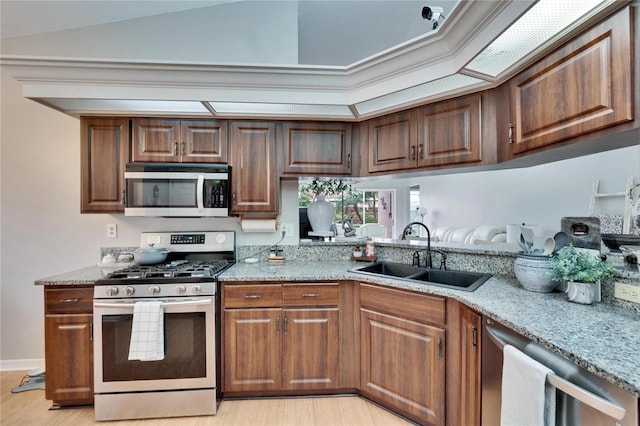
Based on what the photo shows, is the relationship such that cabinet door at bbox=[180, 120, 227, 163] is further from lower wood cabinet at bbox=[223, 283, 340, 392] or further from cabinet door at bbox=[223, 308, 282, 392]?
cabinet door at bbox=[223, 308, 282, 392]

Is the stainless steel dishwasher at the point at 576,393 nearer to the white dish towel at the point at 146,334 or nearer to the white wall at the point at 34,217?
the white dish towel at the point at 146,334

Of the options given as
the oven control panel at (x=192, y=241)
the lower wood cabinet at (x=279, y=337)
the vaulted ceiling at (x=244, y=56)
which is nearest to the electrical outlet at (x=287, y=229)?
the oven control panel at (x=192, y=241)

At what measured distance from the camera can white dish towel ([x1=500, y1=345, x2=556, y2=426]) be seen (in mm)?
925

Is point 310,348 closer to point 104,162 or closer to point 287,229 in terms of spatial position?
point 287,229

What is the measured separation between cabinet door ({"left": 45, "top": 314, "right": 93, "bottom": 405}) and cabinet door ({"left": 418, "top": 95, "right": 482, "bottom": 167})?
2604 mm

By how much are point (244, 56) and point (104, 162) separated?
61.0 inches

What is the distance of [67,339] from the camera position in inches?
76.0

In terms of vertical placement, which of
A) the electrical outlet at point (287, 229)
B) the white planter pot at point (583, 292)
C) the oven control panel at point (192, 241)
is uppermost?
the electrical outlet at point (287, 229)

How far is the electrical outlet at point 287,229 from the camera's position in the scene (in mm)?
2699

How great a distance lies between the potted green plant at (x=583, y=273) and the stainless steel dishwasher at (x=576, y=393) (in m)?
0.42

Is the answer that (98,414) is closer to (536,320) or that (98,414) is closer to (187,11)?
(536,320)

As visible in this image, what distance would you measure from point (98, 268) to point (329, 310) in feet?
6.27

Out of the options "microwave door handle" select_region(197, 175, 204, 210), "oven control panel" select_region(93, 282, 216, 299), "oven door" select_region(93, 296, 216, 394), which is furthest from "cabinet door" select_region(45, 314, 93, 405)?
"microwave door handle" select_region(197, 175, 204, 210)

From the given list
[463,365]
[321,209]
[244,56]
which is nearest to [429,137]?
[321,209]
